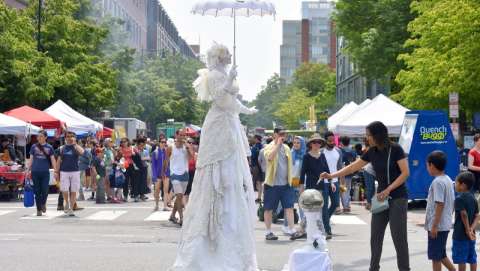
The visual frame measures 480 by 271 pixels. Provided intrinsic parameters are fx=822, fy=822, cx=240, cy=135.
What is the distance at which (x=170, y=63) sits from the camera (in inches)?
2889

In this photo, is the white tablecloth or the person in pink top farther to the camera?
the person in pink top

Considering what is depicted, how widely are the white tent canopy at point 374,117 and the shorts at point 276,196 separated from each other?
13.2 metres

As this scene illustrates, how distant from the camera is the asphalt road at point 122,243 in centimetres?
1027

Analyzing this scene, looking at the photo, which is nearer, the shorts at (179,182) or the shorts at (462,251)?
the shorts at (462,251)

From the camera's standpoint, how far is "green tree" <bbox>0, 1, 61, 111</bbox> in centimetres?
3097

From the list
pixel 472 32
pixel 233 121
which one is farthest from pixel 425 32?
pixel 233 121

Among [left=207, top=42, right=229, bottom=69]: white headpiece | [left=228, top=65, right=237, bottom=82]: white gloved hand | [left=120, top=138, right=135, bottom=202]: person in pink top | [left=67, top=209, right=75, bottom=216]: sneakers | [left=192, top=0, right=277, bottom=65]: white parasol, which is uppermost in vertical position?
[left=192, top=0, right=277, bottom=65]: white parasol

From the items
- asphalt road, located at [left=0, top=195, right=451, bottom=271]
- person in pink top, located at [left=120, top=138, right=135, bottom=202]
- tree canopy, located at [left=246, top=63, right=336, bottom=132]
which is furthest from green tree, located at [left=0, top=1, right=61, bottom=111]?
tree canopy, located at [left=246, top=63, right=336, bottom=132]

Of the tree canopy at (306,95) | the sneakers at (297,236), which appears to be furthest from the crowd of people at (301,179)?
the tree canopy at (306,95)

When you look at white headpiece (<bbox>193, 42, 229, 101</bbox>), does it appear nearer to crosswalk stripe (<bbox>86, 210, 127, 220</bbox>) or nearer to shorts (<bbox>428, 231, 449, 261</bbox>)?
shorts (<bbox>428, 231, 449, 261</bbox>)

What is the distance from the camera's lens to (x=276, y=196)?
43.4ft

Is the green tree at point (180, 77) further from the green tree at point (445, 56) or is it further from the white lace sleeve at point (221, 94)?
the white lace sleeve at point (221, 94)

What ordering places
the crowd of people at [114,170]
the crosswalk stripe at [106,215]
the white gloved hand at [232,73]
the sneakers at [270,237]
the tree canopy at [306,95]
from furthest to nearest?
the tree canopy at [306,95] < the crosswalk stripe at [106,215] < the crowd of people at [114,170] < the sneakers at [270,237] < the white gloved hand at [232,73]

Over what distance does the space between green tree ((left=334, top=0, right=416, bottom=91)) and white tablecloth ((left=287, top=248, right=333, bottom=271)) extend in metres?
35.6
